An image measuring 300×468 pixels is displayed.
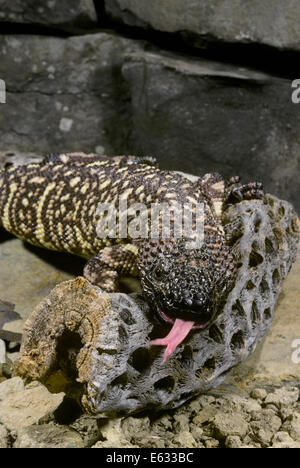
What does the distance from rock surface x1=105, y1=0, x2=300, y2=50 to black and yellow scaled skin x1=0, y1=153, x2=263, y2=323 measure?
0.73 m

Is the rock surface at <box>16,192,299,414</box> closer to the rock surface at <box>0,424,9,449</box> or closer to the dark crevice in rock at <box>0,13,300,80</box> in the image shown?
the rock surface at <box>0,424,9,449</box>

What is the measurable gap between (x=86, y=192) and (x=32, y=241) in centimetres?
40

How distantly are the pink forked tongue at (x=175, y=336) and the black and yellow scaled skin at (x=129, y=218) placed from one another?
2 centimetres

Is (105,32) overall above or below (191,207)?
above

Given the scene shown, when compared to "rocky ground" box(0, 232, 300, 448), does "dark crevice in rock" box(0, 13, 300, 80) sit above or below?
above

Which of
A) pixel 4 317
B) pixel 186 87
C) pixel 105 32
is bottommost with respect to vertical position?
pixel 4 317

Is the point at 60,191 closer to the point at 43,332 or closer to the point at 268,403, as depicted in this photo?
the point at 43,332

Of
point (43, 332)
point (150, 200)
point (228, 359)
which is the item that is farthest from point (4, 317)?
point (228, 359)

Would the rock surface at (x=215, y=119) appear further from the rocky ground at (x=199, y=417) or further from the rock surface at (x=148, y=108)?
the rocky ground at (x=199, y=417)

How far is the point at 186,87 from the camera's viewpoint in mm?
2785

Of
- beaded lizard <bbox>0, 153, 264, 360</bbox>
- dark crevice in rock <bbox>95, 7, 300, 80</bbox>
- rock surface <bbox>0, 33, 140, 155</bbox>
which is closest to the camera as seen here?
beaded lizard <bbox>0, 153, 264, 360</bbox>

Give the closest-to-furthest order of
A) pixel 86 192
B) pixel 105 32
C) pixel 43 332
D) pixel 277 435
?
pixel 277 435, pixel 43 332, pixel 86 192, pixel 105 32

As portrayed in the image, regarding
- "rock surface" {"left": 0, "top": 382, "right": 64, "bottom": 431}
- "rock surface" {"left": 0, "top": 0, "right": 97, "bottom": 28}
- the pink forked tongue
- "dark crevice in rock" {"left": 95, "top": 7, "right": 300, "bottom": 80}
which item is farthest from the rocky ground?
"rock surface" {"left": 0, "top": 0, "right": 97, "bottom": 28}

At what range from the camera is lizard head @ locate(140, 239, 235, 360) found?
1.43 m
